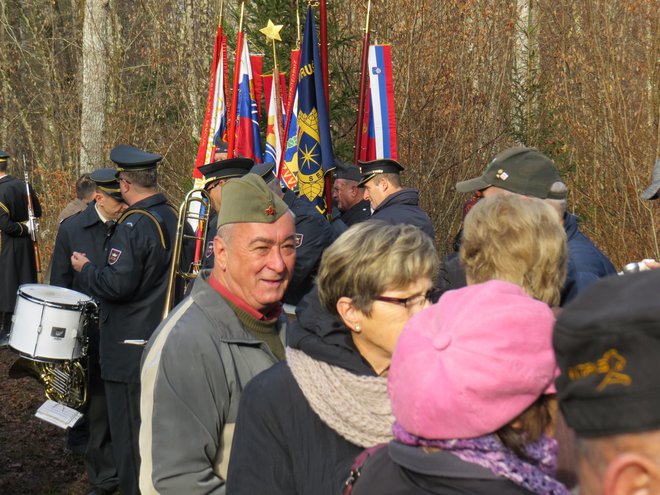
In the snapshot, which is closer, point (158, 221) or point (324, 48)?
point (158, 221)

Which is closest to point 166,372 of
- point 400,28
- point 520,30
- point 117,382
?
point 117,382

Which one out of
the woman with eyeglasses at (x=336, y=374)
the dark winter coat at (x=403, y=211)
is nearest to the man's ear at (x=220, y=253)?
the woman with eyeglasses at (x=336, y=374)

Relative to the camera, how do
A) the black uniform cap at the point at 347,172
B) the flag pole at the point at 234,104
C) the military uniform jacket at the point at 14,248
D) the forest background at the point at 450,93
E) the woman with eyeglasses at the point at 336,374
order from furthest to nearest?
the military uniform jacket at the point at 14,248 → the forest background at the point at 450,93 → the black uniform cap at the point at 347,172 → the flag pole at the point at 234,104 → the woman with eyeglasses at the point at 336,374

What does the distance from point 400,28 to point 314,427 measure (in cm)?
977

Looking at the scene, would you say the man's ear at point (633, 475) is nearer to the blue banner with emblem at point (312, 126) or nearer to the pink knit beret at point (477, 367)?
the pink knit beret at point (477, 367)

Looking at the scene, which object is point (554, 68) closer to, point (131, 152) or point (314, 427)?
point (131, 152)

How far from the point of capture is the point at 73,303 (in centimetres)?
680

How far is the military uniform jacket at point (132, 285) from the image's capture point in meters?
6.29

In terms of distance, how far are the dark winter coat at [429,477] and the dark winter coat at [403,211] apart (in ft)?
15.5

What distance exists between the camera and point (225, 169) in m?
6.86

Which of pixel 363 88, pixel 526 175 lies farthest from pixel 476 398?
pixel 363 88

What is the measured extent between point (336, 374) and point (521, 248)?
75cm

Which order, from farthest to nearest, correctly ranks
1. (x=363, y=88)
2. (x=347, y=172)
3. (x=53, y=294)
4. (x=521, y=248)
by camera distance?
(x=347, y=172) < (x=363, y=88) < (x=53, y=294) < (x=521, y=248)

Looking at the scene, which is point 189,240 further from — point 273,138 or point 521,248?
point 521,248
